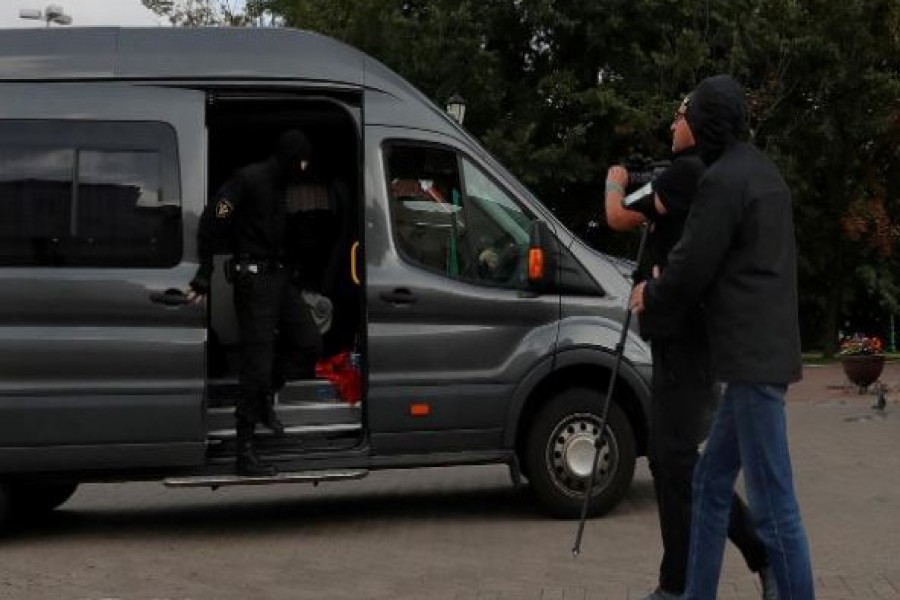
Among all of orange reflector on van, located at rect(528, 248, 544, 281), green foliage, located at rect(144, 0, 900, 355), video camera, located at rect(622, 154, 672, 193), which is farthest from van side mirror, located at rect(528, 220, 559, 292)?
green foliage, located at rect(144, 0, 900, 355)

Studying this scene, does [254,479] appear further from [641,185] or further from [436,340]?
[641,185]

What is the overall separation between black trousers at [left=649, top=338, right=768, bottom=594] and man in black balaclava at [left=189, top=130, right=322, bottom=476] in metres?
2.97

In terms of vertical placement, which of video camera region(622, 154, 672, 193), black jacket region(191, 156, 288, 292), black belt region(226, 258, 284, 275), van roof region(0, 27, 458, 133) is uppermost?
→ van roof region(0, 27, 458, 133)

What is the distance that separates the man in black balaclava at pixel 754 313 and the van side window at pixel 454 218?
10.7 feet

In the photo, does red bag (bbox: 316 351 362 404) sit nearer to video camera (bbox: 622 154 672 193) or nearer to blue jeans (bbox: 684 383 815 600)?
video camera (bbox: 622 154 672 193)

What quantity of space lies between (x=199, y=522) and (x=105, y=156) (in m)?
2.35

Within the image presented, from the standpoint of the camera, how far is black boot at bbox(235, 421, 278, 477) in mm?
7770

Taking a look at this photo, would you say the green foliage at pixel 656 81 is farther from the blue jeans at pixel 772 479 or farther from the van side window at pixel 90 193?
the blue jeans at pixel 772 479

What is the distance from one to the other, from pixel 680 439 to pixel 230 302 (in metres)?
3.80

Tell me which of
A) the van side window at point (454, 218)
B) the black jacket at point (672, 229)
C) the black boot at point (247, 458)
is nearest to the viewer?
the black jacket at point (672, 229)

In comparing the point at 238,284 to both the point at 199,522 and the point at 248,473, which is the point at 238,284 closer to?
the point at 248,473

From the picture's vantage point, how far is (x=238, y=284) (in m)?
A: 7.95

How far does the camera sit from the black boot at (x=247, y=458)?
25.5ft

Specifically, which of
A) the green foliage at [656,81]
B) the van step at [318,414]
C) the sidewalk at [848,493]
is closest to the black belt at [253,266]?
the van step at [318,414]
